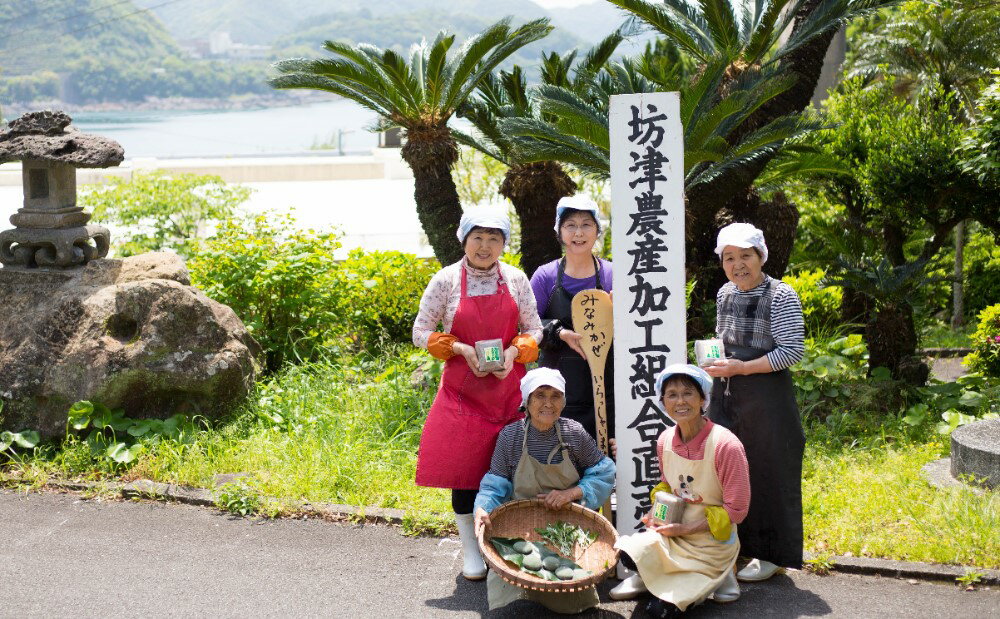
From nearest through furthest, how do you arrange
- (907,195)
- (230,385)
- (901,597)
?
(901,597) < (230,385) < (907,195)

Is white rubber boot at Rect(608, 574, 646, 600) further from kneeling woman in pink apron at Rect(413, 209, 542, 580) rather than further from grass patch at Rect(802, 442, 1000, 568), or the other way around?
grass patch at Rect(802, 442, 1000, 568)

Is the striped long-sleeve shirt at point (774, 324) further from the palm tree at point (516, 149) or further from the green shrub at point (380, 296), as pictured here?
the green shrub at point (380, 296)

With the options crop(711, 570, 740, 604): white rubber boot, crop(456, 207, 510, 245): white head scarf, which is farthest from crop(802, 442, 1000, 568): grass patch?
crop(456, 207, 510, 245): white head scarf

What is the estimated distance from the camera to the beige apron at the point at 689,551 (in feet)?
14.3

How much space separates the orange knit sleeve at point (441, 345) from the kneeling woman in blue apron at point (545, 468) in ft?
1.46

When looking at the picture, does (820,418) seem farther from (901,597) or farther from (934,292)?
(934,292)

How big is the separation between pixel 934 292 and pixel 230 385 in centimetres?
898

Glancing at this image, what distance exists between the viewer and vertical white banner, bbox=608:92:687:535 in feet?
16.1

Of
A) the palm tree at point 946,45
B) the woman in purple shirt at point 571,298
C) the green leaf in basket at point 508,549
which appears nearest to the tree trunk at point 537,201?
the woman in purple shirt at point 571,298

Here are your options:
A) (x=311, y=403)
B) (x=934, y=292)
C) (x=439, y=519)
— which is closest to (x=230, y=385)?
(x=311, y=403)

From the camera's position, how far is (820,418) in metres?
7.29

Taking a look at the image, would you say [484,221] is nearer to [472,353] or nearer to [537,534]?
[472,353]

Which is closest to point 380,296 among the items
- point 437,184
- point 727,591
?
point 437,184

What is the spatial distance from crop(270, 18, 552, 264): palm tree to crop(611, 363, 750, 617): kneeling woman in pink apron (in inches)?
173
